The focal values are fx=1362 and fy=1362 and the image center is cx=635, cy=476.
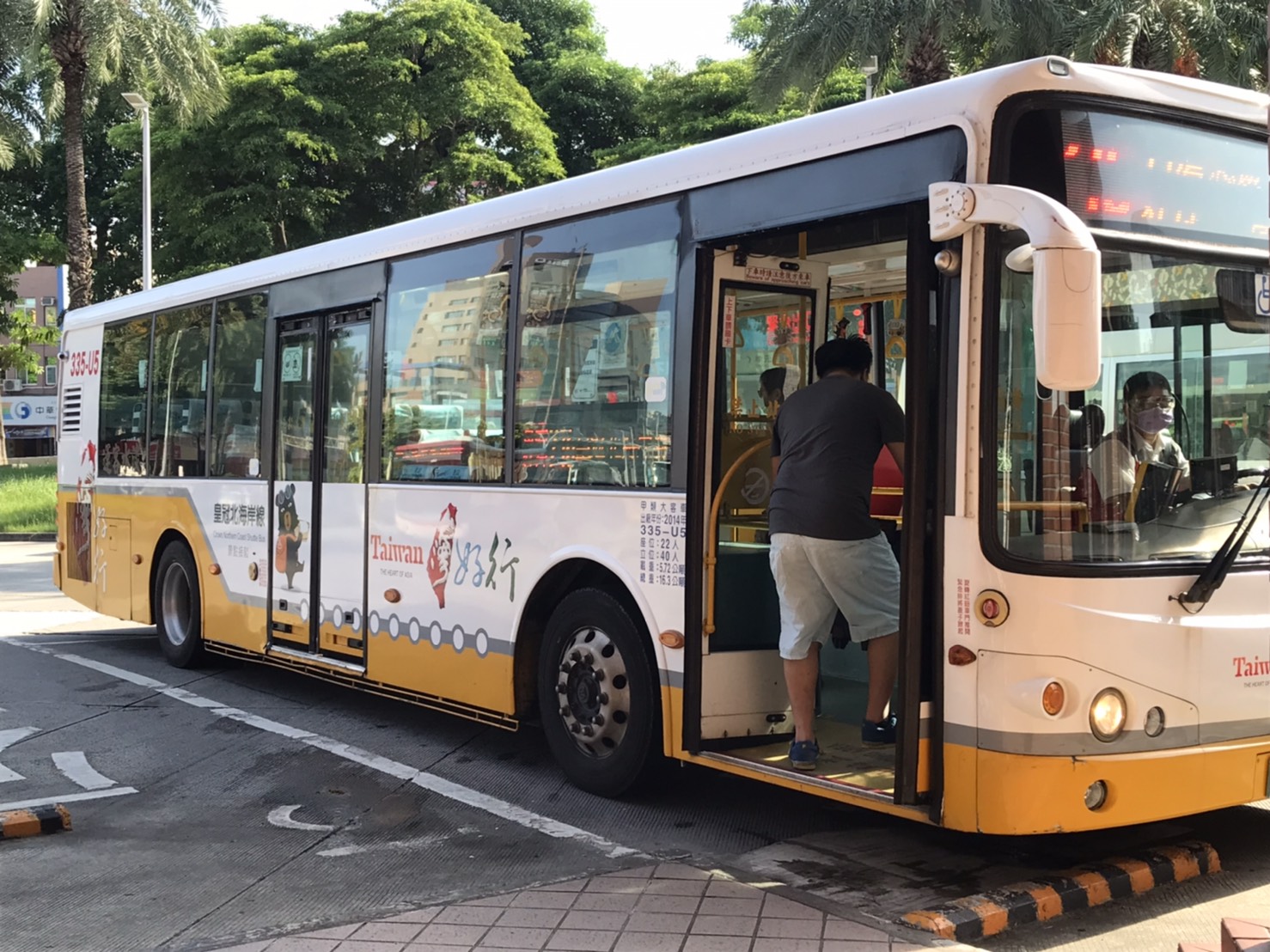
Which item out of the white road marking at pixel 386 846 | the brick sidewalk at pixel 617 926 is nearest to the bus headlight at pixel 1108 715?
the brick sidewalk at pixel 617 926

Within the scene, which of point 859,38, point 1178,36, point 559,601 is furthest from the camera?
point 859,38

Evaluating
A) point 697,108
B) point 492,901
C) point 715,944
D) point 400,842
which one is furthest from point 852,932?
point 697,108

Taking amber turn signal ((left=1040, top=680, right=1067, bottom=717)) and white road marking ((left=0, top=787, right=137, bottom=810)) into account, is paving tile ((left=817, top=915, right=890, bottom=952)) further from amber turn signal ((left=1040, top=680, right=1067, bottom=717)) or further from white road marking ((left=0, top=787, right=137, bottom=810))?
white road marking ((left=0, top=787, right=137, bottom=810))

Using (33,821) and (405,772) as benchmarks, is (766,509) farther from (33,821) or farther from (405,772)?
(33,821)

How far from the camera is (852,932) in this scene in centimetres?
443

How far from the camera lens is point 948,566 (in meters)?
4.92

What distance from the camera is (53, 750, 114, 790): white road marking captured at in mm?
7105

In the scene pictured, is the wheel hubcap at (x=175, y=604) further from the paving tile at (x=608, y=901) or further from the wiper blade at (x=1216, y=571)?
the wiper blade at (x=1216, y=571)

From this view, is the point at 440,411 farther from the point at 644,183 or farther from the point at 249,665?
the point at 249,665

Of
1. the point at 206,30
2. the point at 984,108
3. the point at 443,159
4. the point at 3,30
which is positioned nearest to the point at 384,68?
the point at 443,159

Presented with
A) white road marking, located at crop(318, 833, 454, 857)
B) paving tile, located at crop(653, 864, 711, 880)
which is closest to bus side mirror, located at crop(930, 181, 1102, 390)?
paving tile, located at crop(653, 864, 711, 880)

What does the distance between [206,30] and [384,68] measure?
7877 mm

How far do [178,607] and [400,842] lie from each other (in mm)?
5665

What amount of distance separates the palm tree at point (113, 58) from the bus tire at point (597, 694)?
72.7 feet
